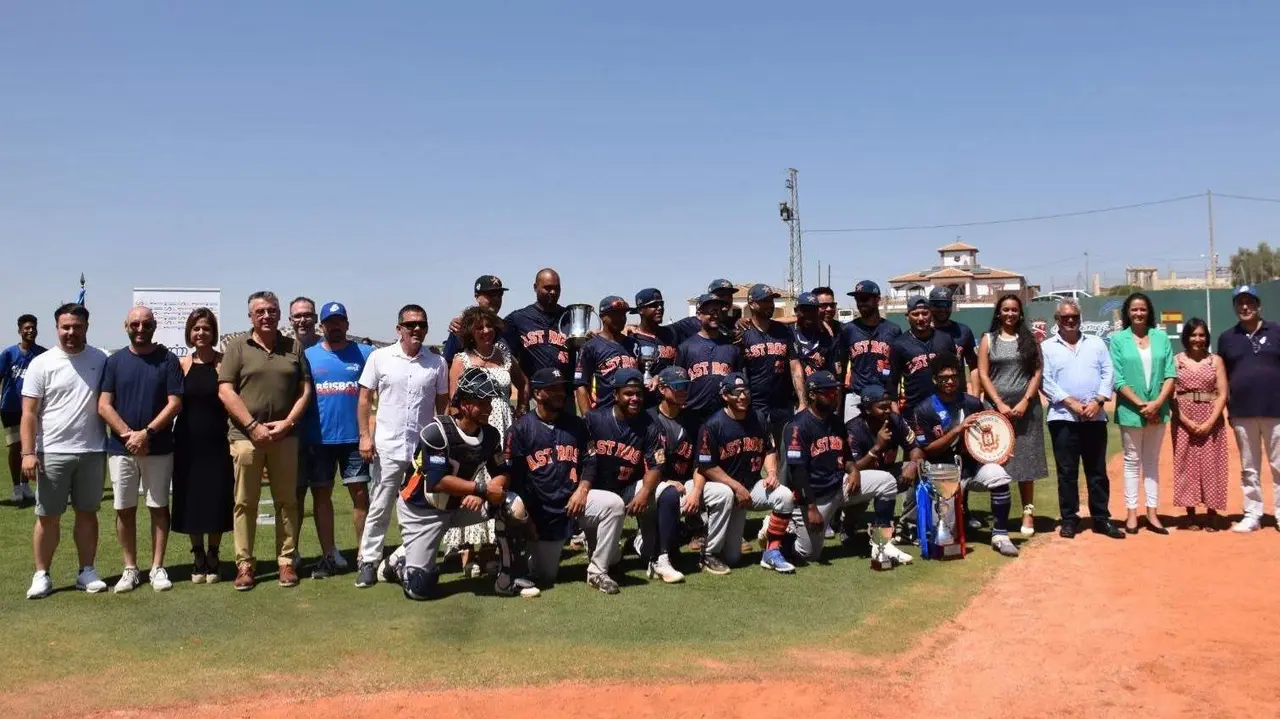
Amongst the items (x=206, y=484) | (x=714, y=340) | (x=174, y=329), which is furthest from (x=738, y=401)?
(x=174, y=329)

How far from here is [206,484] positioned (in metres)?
6.51

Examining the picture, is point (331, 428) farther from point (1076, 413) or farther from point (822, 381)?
point (1076, 413)

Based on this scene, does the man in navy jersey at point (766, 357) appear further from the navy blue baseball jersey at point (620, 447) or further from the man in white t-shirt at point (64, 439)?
the man in white t-shirt at point (64, 439)

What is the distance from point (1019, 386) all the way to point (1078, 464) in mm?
788

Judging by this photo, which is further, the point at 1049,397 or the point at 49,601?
the point at 1049,397

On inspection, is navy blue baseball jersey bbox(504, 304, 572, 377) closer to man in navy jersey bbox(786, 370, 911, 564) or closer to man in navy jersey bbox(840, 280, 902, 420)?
man in navy jersey bbox(786, 370, 911, 564)

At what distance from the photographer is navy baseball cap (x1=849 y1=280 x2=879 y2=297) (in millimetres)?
7777

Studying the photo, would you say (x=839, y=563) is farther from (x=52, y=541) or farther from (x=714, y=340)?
(x=52, y=541)

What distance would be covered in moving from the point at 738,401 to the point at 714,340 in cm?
84

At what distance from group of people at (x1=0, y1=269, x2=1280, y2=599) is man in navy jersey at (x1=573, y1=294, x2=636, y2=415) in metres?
0.02

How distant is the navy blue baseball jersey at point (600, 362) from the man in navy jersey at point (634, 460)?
39 cm

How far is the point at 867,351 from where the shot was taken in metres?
7.92

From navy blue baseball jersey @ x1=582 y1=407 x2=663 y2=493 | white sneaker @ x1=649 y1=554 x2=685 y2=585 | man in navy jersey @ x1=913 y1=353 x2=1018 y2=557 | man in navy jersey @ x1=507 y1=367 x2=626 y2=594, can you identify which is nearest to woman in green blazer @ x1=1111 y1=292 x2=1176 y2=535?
man in navy jersey @ x1=913 y1=353 x2=1018 y2=557

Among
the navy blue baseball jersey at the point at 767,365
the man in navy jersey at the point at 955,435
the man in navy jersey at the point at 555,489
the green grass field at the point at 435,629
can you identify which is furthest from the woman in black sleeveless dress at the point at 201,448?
the man in navy jersey at the point at 955,435
